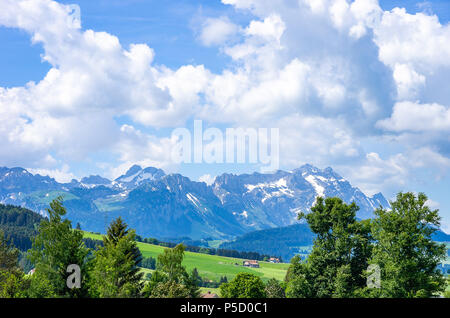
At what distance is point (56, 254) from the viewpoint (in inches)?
1768

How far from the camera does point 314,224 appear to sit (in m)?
57.3

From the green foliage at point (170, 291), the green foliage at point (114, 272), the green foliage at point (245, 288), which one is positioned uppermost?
the green foliage at point (114, 272)

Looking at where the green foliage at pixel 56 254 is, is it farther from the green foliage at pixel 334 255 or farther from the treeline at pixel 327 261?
the green foliage at pixel 334 255

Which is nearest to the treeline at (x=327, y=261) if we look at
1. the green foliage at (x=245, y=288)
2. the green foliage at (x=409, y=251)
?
the green foliage at (x=409, y=251)

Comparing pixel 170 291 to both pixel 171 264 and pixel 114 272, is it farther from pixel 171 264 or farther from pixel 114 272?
pixel 171 264

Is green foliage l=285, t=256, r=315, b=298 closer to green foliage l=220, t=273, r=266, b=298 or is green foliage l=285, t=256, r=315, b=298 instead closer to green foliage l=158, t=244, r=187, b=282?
green foliage l=158, t=244, r=187, b=282

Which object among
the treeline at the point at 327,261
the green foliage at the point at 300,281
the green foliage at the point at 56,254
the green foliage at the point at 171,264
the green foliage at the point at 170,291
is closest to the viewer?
the green foliage at the point at 56,254

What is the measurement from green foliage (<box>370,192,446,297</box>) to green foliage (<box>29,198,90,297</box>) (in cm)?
3385

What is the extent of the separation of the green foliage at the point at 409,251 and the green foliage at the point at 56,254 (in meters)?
33.9

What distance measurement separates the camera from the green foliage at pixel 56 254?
4409 cm
